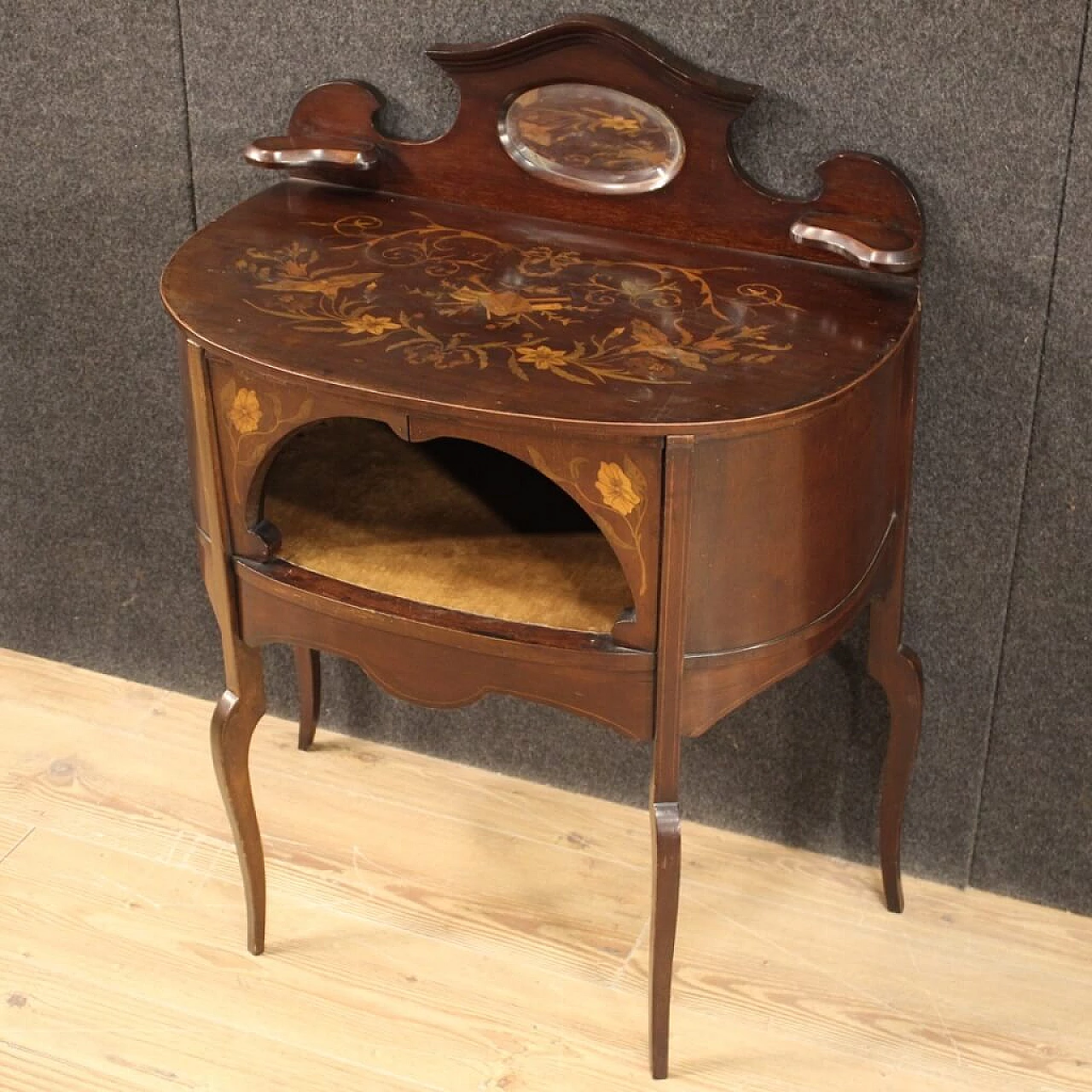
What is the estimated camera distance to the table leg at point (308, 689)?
1.87m

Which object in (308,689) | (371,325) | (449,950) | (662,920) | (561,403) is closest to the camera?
(561,403)

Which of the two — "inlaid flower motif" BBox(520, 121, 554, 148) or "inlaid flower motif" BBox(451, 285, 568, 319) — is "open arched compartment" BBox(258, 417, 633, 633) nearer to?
"inlaid flower motif" BBox(451, 285, 568, 319)

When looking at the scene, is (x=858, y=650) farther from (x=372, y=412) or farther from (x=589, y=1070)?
(x=372, y=412)

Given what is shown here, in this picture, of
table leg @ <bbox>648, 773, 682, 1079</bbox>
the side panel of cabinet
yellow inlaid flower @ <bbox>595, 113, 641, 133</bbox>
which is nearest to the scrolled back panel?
yellow inlaid flower @ <bbox>595, 113, 641, 133</bbox>

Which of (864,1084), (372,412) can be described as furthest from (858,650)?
(372,412)

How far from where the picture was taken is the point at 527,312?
1.29m

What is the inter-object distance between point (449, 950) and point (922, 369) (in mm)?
738

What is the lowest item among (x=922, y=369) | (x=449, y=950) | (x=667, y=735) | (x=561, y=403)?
(x=449, y=950)

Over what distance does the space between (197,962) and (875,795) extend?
28.3 inches

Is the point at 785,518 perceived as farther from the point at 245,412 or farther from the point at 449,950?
the point at 449,950

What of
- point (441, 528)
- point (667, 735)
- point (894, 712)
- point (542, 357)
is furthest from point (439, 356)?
point (894, 712)

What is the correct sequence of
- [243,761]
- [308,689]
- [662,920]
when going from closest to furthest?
[662,920] < [243,761] < [308,689]

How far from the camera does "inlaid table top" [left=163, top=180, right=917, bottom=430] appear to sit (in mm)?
1188

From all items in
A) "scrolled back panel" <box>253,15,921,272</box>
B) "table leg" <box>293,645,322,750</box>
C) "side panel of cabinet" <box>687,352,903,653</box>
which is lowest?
"table leg" <box>293,645,322,750</box>
